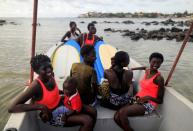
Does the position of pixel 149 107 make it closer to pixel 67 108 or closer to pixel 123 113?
pixel 123 113

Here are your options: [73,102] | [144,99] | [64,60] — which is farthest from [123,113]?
[64,60]

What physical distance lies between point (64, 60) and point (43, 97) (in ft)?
12.4

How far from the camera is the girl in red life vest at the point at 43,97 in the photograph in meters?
3.46

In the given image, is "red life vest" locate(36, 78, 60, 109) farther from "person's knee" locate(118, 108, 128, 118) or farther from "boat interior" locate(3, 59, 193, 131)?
"person's knee" locate(118, 108, 128, 118)

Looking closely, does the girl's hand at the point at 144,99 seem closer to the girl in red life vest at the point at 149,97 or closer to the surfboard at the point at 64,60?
the girl in red life vest at the point at 149,97

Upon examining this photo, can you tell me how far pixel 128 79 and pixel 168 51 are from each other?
57.0ft

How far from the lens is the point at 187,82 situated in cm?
1128

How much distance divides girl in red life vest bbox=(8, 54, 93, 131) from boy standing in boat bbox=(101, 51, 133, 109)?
28.3 inches

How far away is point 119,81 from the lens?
13.8 ft

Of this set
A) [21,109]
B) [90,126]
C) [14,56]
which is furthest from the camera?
[14,56]

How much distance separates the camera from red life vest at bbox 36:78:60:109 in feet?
11.9

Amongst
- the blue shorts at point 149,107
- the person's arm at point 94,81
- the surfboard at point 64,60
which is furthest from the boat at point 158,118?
the surfboard at point 64,60

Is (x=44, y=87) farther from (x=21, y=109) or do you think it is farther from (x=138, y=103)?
(x=138, y=103)

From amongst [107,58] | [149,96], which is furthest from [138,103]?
[107,58]
